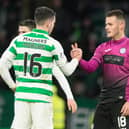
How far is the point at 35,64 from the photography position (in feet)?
27.7

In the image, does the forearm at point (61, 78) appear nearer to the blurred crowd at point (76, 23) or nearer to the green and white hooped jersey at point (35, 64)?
the green and white hooped jersey at point (35, 64)

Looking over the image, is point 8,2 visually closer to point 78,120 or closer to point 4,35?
point 4,35

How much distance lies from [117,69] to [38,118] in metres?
1.26

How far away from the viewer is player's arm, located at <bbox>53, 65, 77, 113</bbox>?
27.6ft

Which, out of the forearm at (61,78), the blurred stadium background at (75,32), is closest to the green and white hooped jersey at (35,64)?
the forearm at (61,78)

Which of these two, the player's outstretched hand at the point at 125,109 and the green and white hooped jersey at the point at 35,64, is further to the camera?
the player's outstretched hand at the point at 125,109

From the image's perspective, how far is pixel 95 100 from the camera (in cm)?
1441

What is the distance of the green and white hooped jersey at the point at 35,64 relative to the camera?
27.7 ft

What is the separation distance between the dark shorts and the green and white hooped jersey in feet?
2.89

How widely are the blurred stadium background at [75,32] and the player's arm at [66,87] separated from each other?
18.4 ft

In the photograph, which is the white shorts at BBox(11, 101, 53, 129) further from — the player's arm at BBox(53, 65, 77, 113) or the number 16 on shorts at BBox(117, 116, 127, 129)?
the number 16 on shorts at BBox(117, 116, 127, 129)

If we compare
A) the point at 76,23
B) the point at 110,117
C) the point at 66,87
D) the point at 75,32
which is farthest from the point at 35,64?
the point at 76,23

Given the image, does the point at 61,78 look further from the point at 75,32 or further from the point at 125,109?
the point at 75,32

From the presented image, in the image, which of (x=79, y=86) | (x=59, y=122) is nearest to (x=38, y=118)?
(x=59, y=122)
